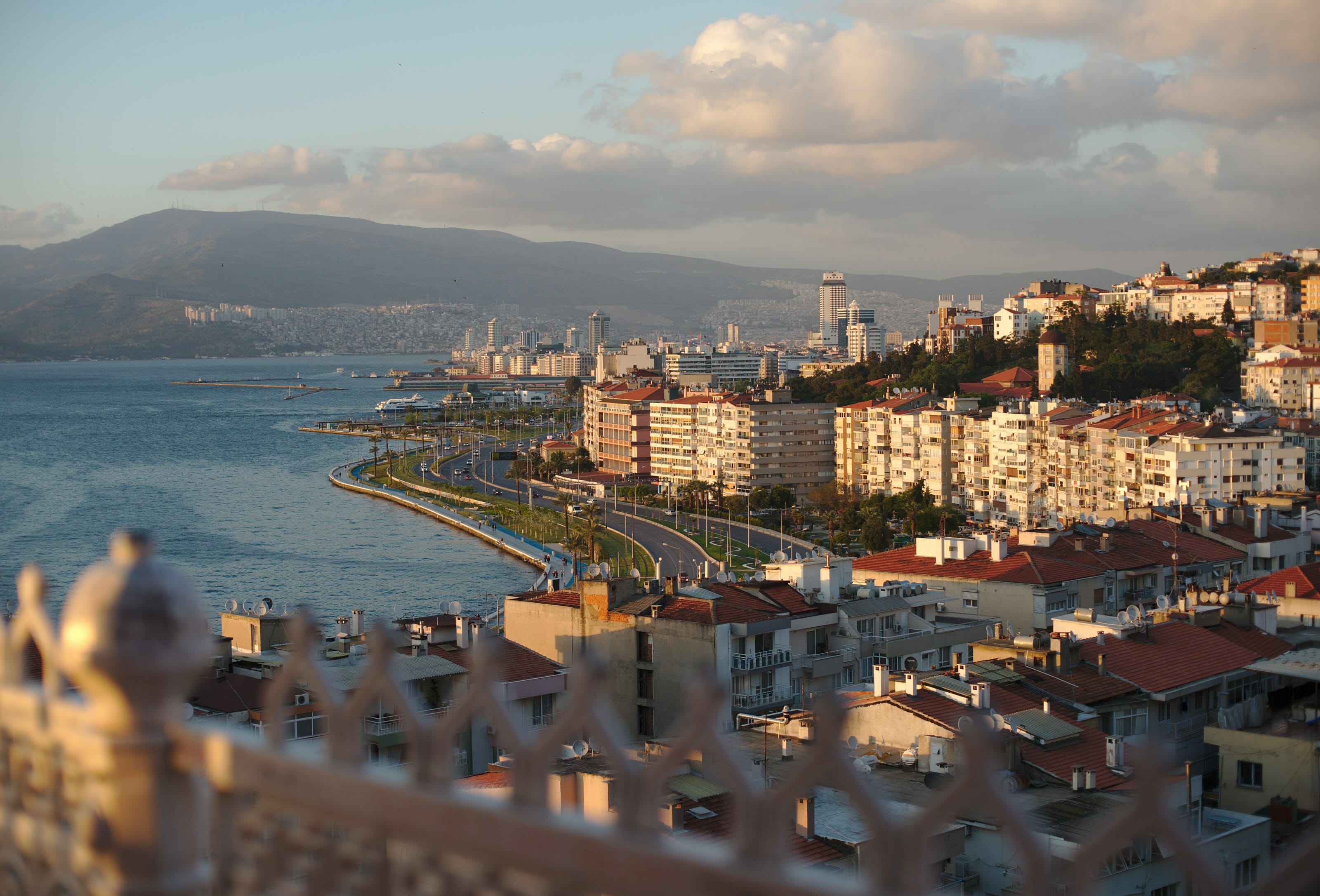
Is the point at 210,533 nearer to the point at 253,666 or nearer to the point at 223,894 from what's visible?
the point at 253,666

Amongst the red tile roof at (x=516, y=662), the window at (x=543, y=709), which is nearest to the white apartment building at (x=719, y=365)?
the red tile roof at (x=516, y=662)

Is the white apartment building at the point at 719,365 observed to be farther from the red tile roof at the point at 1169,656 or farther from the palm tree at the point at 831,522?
the red tile roof at the point at 1169,656

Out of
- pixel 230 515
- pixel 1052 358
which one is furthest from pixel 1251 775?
pixel 1052 358

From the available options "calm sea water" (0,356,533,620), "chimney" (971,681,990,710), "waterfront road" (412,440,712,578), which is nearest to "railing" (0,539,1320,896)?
"calm sea water" (0,356,533,620)

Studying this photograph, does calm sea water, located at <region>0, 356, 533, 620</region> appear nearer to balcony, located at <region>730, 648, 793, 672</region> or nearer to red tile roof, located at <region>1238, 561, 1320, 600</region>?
balcony, located at <region>730, 648, 793, 672</region>

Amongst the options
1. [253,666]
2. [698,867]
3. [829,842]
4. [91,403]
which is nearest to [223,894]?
[698,867]
